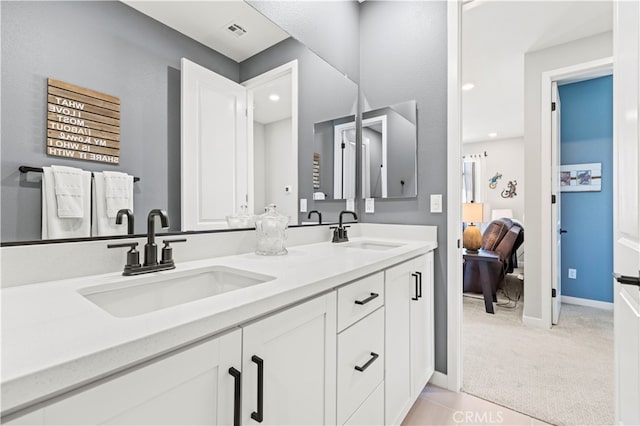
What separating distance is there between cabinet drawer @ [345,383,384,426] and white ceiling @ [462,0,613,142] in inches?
97.8

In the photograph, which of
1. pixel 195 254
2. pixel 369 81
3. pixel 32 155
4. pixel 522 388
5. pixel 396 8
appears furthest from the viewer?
pixel 369 81

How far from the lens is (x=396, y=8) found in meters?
2.09

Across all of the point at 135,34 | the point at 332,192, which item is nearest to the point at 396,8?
the point at 332,192

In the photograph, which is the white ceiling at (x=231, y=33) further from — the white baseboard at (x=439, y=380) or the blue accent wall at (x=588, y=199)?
the blue accent wall at (x=588, y=199)

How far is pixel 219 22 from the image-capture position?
1285 millimetres

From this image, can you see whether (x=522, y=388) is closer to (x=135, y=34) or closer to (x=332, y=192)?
(x=332, y=192)

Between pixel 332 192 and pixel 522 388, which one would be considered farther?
pixel 332 192

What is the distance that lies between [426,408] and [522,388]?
26.8 inches

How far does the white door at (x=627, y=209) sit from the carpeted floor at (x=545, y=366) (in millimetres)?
547

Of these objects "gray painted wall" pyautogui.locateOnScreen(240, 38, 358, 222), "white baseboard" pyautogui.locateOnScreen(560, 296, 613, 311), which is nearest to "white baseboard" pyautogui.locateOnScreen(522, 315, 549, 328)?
"white baseboard" pyautogui.locateOnScreen(560, 296, 613, 311)

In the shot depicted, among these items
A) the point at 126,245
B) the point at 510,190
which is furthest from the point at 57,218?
the point at 510,190

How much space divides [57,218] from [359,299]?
3.17 feet

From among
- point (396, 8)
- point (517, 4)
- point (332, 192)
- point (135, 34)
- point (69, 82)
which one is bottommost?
point (332, 192)

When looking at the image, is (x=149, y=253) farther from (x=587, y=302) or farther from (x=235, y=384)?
(x=587, y=302)
